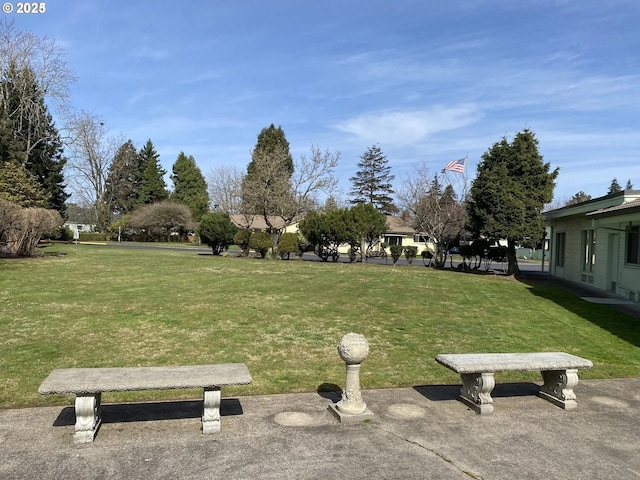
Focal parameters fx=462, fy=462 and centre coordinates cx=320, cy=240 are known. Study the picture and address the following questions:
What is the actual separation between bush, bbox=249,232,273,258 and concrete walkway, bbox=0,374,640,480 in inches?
862

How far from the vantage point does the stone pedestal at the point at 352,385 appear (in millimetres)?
4664

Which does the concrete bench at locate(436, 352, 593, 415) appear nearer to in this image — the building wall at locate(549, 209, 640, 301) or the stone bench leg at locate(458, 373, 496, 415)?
the stone bench leg at locate(458, 373, 496, 415)

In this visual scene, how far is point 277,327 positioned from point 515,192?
1509cm

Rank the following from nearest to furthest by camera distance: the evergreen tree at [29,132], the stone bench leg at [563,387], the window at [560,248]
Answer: the stone bench leg at [563,387] < the window at [560,248] < the evergreen tree at [29,132]

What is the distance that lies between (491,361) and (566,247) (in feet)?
63.0

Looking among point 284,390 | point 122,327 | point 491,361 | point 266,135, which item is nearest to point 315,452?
point 284,390

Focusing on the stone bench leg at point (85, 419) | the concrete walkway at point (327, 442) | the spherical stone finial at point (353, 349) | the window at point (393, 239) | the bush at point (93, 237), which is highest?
the window at point (393, 239)

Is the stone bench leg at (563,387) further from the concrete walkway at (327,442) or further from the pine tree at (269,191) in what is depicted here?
the pine tree at (269,191)

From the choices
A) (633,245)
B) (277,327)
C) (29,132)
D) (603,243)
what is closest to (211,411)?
(277,327)

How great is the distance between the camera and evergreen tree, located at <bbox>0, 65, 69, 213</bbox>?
3253cm

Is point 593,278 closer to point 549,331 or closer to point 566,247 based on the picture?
point 566,247

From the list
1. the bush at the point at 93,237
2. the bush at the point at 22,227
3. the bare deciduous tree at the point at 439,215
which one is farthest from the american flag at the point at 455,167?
the bush at the point at 93,237

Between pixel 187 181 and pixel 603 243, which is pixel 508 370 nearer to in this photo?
pixel 603 243

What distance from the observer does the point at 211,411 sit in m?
4.28
